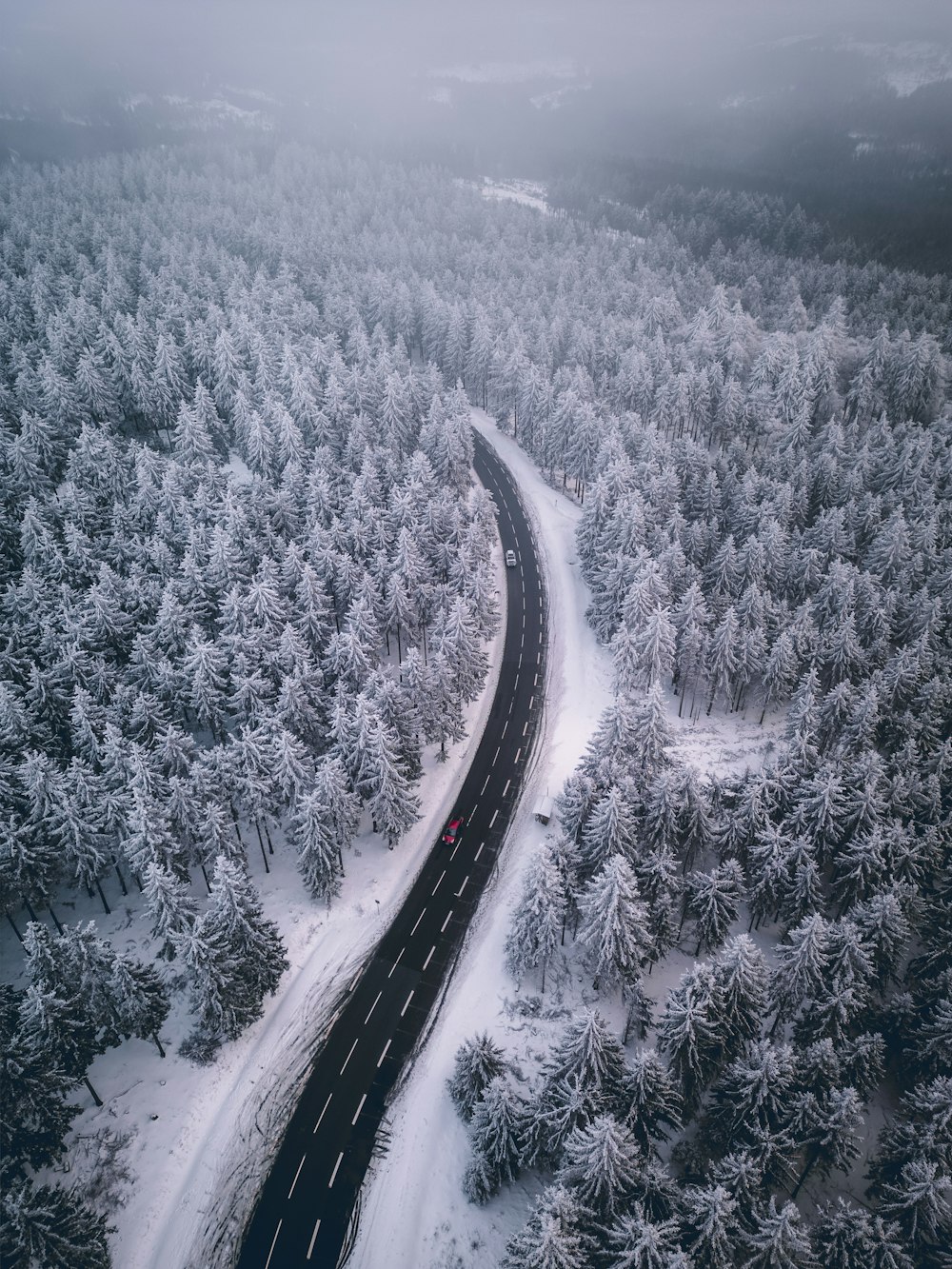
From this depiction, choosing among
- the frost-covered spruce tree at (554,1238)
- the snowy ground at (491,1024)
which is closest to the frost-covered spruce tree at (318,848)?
the snowy ground at (491,1024)

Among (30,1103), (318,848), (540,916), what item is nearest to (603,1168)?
(540,916)

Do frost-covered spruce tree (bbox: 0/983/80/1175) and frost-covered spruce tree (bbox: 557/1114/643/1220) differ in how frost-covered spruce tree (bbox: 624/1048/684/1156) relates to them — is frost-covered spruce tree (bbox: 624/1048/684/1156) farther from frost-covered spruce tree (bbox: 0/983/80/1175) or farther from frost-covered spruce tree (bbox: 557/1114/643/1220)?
frost-covered spruce tree (bbox: 0/983/80/1175)

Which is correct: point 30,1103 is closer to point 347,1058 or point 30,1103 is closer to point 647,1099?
point 347,1058

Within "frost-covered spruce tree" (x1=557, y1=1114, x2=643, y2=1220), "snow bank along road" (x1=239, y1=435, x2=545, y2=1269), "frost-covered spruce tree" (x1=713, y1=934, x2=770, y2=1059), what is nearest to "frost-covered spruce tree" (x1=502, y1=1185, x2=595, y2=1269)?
"frost-covered spruce tree" (x1=557, y1=1114, x2=643, y2=1220)

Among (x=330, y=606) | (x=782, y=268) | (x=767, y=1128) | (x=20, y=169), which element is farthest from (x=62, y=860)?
(x=20, y=169)

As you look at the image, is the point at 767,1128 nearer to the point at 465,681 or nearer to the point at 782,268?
the point at 465,681
